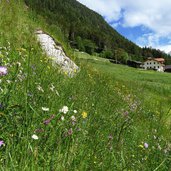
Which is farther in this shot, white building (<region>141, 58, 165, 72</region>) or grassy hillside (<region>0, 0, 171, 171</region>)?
white building (<region>141, 58, 165, 72</region>)

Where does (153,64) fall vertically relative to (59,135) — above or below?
above

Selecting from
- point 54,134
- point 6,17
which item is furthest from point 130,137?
point 6,17

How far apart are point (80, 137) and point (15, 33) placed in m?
7.11

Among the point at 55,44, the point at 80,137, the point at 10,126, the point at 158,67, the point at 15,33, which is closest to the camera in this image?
the point at 10,126

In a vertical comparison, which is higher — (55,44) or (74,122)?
(55,44)

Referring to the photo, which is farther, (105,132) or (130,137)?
(130,137)

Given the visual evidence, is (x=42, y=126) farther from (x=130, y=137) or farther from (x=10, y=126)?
(x=130, y=137)

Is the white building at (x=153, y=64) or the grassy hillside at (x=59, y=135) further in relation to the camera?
the white building at (x=153, y=64)

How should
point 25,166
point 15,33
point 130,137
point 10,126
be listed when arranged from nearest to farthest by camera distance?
1. point 25,166
2. point 10,126
3. point 130,137
4. point 15,33

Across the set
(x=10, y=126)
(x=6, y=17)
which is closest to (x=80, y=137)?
(x=10, y=126)

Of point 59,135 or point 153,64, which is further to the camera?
point 153,64

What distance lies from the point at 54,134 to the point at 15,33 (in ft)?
23.8

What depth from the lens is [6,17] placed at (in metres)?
10.1

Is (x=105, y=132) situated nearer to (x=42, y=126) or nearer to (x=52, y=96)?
(x=52, y=96)
